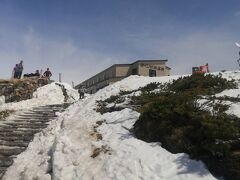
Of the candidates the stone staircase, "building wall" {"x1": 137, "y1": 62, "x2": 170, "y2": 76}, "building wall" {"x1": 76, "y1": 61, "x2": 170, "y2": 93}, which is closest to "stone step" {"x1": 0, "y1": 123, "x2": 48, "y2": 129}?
the stone staircase

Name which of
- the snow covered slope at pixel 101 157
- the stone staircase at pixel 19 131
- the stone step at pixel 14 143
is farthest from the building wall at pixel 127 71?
the stone step at pixel 14 143

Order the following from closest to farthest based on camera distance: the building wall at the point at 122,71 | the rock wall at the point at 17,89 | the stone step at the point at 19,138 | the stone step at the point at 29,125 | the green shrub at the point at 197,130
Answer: the green shrub at the point at 197,130 → the stone step at the point at 19,138 → the stone step at the point at 29,125 → the rock wall at the point at 17,89 → the building wall at the point at 122,71

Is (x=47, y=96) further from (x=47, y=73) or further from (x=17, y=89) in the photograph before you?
(x=47, y=73)

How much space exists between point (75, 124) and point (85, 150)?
302 cm

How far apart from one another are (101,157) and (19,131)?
248 inches

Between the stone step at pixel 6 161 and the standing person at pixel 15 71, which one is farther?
the standing person at pixel 15 71

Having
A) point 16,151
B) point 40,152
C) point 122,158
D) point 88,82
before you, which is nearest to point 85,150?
point 122,158

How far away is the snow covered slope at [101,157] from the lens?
27.1 ft

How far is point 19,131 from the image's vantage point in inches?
576

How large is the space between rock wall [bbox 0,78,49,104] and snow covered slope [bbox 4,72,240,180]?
13.9 metres

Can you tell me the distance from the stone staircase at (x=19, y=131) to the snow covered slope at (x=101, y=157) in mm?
379

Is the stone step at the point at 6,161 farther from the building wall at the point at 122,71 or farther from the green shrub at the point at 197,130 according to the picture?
the building wall at the point at 122,71

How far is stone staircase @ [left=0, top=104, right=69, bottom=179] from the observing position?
40.4 feet

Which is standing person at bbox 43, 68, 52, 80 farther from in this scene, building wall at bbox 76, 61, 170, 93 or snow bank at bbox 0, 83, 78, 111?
building wall at bbox 76, 61, 170, 93
